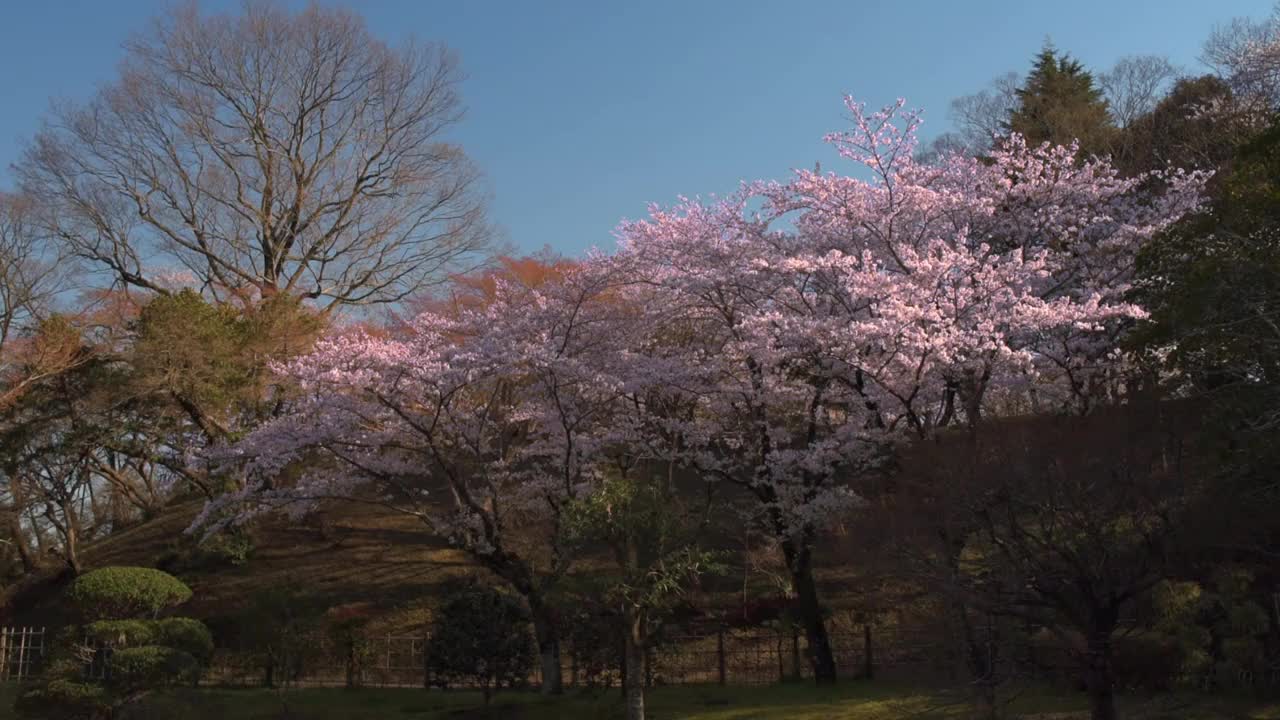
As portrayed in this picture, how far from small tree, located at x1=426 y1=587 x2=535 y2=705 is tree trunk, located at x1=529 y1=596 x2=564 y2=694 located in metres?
0.21

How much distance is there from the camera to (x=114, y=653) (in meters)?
15.2

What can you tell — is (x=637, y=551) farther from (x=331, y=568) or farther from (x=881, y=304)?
(x=331, y=568)

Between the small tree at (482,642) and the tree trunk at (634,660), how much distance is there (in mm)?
3112

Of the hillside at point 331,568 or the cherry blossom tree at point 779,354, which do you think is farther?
the hillside at point 331,568

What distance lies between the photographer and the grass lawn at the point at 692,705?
13555 mm

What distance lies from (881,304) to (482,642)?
8.32 meters

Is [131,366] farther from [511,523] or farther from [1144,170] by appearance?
[1144,170]

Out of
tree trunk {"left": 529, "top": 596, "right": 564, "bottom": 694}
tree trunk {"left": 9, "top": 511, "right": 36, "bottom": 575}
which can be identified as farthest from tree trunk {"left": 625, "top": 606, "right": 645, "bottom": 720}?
tree trunk {"left": 9, "top": 511, "right": 36, "bottom": 575}

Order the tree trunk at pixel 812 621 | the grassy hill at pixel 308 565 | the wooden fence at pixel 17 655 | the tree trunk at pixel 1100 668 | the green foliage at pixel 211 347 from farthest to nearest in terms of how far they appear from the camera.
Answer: the grassy hill at pixel 308 565, the green foliage at pixel 211 347, the wooden fence at pixel 17 655, the tree trunk at pixel 812 621, the tree trunk at pixel 1100 668

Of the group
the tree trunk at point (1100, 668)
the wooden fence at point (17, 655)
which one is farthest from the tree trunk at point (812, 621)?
the wooden fence at point (17, 655)

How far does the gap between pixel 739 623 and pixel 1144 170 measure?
51.3ft

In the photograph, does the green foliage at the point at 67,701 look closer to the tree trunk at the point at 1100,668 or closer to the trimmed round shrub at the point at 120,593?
the trimmed round shrub at the point at 120,593

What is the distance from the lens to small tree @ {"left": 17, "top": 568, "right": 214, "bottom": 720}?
15078 millimetres

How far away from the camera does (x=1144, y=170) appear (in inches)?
1067
